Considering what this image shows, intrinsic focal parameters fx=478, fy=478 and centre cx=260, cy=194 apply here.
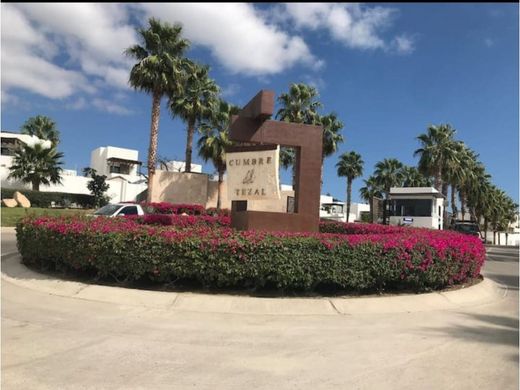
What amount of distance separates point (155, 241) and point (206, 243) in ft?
2.85

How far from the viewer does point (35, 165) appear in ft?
137

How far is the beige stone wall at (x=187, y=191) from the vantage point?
1357 inches

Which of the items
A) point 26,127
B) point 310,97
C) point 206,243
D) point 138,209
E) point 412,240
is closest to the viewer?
point 206,243

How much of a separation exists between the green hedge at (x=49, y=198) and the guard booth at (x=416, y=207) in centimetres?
2773

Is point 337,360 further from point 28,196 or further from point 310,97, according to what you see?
point 28,196

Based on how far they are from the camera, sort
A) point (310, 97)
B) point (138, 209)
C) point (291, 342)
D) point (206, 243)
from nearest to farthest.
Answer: point (291, 342), point (206, 243), point (138, 209), point (310, 97)

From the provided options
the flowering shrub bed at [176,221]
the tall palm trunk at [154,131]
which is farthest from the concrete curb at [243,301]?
the tall palm trunk at [154,131]

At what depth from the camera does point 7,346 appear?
5195 millimetres

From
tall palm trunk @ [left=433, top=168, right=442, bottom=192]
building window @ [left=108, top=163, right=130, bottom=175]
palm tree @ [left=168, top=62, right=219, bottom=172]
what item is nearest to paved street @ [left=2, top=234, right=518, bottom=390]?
palm tree @ [left=168, top=62, right=219, bottom=172]

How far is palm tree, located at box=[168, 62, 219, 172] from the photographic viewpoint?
33.2 metres

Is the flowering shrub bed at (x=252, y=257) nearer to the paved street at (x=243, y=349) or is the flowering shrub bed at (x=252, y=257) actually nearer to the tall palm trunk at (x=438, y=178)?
the paved street at (x=243, y=349)

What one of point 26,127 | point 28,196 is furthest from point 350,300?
point 26,127

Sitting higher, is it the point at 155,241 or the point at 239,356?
the point at 155,241

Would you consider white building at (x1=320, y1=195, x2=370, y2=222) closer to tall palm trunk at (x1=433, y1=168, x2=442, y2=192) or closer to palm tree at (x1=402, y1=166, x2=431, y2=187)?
palm tree at (x1=402, y1=166, x2=431, y2=187)
